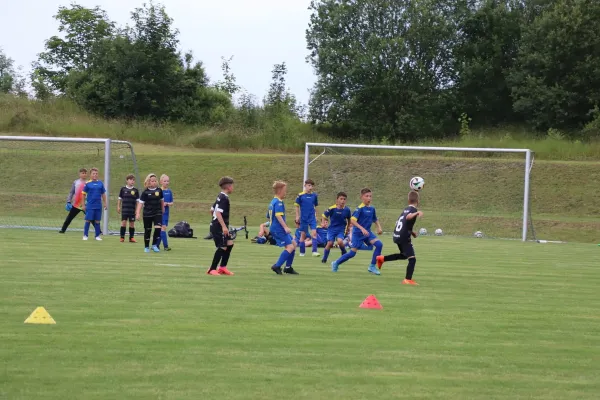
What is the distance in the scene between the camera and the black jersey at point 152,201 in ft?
66.0

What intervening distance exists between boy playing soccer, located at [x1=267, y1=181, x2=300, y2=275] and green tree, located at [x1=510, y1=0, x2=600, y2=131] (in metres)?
39.0

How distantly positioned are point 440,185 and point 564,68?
60.7 ft

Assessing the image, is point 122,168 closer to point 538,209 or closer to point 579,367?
point 538,209

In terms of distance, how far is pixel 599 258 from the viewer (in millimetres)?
22734

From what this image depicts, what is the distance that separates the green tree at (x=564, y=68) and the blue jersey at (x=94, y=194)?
34867 mm

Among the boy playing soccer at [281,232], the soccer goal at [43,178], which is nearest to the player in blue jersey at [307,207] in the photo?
the boy playing soccer at [281,232]

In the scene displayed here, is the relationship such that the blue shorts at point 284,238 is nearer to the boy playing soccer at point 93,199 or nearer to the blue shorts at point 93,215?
the boy playing soccer at point 93,199

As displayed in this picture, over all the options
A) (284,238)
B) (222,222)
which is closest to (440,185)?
(284,238)

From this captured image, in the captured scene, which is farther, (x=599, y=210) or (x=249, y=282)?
(x=599, y=210)

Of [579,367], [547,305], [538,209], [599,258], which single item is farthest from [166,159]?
[579,367]

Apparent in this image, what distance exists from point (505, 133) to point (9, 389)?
4800cm

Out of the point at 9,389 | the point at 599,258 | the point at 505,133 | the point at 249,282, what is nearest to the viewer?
the point at 9,389

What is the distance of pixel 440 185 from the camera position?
39.1 m

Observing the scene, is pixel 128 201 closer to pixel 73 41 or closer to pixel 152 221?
pixel 152 221
